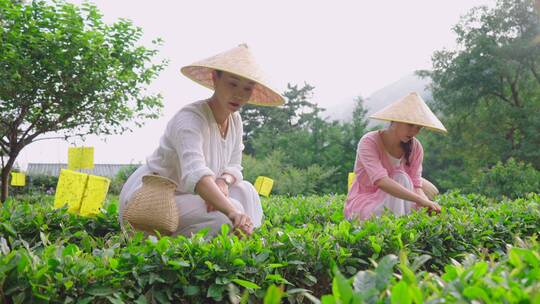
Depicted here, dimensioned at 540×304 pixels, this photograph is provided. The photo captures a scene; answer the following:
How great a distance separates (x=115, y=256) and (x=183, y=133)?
0.96m

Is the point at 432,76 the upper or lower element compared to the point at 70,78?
upper

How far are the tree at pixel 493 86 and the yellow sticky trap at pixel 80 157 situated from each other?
2003 centimetres

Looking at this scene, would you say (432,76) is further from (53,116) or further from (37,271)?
(37,271)

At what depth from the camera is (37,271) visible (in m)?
1.73

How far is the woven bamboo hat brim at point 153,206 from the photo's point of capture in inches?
106

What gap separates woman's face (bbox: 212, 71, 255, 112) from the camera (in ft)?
9.77

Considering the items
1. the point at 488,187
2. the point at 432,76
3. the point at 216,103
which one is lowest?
the point at 488,187

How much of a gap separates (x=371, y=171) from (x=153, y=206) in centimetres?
191

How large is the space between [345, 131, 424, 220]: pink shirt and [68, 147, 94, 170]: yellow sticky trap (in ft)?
9.33

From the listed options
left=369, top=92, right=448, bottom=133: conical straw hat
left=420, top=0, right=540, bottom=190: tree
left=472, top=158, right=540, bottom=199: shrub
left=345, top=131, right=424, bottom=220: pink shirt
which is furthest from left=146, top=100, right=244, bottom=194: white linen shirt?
left=420, top=0, right=540, bottom=190: tree

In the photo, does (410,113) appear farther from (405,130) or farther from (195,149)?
(195,149)

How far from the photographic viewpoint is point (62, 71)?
809cm

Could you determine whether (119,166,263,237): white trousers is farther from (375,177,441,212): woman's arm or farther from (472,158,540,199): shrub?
(472,158,540,199): shrub

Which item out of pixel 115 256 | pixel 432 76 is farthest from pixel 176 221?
pixel 432 76
